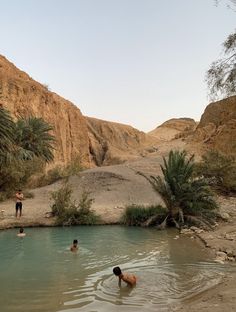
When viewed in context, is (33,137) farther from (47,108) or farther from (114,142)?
(114,142)

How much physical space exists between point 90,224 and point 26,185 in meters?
12.9

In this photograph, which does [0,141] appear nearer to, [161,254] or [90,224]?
[90,224]

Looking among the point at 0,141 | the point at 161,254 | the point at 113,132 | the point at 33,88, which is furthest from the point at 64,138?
the point at 161,254

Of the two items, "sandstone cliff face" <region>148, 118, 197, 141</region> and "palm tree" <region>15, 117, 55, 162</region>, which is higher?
"sandstone cliff face" <region>148, 118, 197, 141</region>

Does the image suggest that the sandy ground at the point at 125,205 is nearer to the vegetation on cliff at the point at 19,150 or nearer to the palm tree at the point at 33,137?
the vegetation on cliff at the point at 19,150

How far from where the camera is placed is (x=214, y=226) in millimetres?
17766

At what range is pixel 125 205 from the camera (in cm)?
2234

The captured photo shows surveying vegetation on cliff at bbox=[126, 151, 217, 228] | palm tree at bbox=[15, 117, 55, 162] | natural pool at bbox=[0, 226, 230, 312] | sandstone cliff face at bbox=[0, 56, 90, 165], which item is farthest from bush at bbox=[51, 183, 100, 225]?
sandstone cliff face at bbox=[0, 56, 90, 165]

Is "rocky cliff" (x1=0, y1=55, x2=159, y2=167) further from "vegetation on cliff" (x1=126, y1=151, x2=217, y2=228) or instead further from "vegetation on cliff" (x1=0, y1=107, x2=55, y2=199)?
"vegetation on cliff" (x1=126, y1=151, x2=217, y2=228)

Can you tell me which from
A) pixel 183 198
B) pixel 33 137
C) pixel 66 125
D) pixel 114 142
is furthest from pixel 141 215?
pixel 114 142

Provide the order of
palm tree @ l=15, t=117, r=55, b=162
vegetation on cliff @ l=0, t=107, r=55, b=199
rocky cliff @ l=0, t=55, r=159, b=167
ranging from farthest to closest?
1. rocky cliff @ l=0, t=55, r=159, b=167
2. palm tree @ l=15, t=117, r=55, b=162
3. vegetation on cliff @ l=0, t=107, r=55, b=199

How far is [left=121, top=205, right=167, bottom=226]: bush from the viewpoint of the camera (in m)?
19.6

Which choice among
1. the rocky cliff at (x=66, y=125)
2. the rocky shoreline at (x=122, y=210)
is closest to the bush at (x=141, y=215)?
the rocky shoreline at (x=122, y=210)

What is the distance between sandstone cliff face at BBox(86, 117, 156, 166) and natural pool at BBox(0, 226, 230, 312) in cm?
4576
